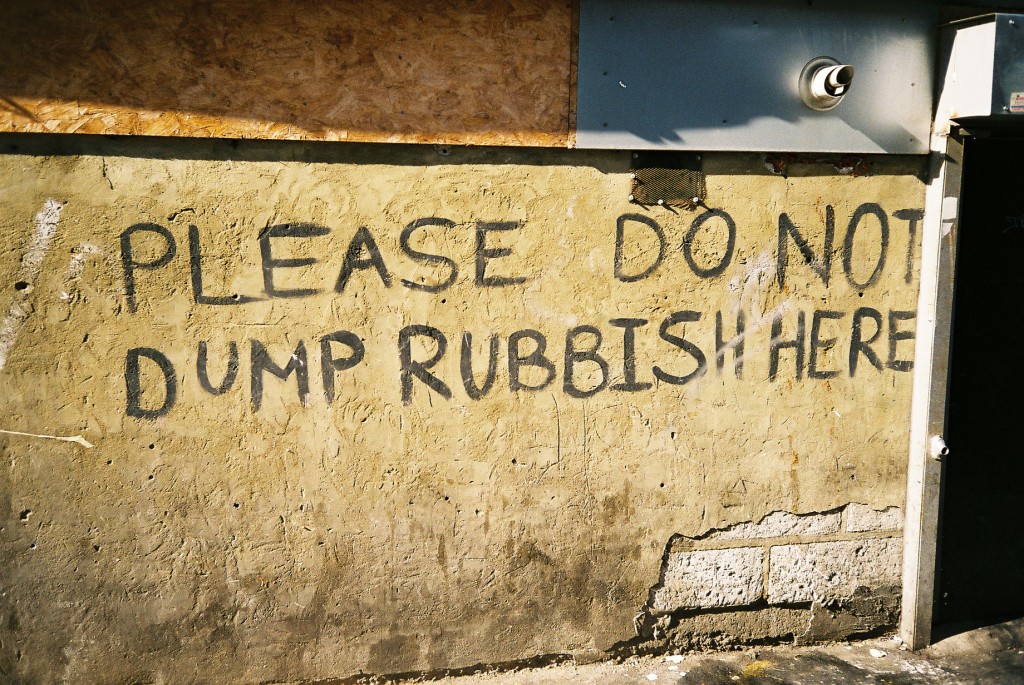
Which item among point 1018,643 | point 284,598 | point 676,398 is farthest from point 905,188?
point 284,598

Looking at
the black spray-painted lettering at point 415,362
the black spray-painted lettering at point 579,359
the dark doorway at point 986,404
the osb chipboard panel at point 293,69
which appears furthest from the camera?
the dark doorway at point 986,404

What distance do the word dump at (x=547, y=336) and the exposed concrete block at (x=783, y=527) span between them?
0.67 m

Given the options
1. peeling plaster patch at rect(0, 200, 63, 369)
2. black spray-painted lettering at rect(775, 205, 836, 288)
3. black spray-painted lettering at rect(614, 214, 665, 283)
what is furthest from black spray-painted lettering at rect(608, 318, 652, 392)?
peeling plaster patch at rect(0, 200, 63, 369)

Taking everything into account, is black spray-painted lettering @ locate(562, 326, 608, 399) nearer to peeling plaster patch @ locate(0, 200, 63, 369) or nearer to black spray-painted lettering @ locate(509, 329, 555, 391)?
black spray-painted lettering @ locate(509, 329, 555, 391)

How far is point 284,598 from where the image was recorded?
317 centimetres

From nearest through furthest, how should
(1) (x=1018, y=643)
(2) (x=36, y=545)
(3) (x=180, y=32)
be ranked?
1. (3) (x=180, y=32)
2. (2) (x=36, y=545)
3. (1) (x=1018, y=643)

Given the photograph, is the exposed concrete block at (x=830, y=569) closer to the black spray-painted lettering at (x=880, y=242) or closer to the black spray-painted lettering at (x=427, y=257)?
the black spray-painted lettering at (x=880, y=242)

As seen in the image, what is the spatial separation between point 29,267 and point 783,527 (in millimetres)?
3414

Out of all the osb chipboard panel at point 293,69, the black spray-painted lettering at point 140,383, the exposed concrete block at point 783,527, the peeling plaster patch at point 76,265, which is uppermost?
the osb chipboard panel at point 293,69

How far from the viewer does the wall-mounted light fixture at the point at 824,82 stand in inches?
119

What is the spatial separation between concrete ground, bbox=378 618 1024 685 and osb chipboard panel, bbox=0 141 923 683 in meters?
0.15

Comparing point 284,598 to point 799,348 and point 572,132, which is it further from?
point 799,348

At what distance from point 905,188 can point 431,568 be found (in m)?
2.73

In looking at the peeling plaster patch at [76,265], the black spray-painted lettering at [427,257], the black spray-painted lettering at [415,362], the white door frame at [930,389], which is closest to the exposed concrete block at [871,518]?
the white door frame at [930,389]
